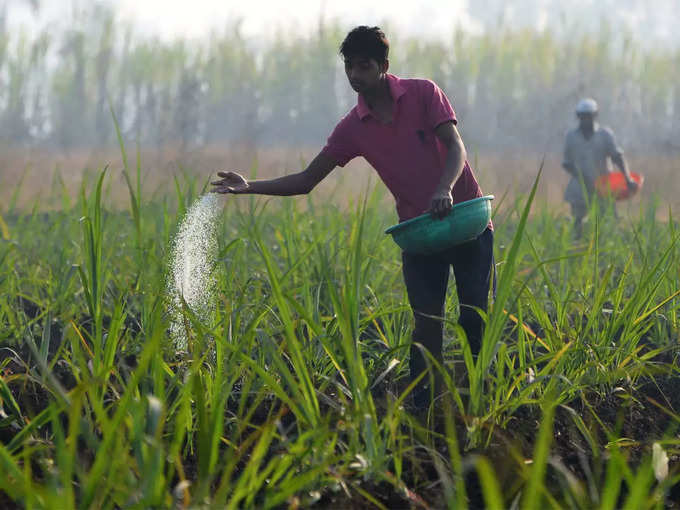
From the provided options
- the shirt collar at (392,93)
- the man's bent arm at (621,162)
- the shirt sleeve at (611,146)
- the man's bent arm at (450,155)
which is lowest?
the man's bent arm at (621,162)

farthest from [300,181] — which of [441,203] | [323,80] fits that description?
[323,80]

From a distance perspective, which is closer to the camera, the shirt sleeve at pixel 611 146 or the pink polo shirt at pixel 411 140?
the pink polo shirt at pixel 411 140

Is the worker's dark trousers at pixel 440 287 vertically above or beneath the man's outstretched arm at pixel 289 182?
beneath

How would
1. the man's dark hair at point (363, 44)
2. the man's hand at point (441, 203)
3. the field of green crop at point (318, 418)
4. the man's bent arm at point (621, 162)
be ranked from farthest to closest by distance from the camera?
1. the man's bent arm at point (621, 162)
2. the man's dark hair at point (363, 44)
3. the man's hand at point (441, 203)
4. the field of green crop at point (318, 418)

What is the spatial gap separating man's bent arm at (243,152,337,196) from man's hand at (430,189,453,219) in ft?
1.90

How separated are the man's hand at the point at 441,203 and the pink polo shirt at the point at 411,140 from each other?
27 cm

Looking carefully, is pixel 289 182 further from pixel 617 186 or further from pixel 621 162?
pixel 621 162

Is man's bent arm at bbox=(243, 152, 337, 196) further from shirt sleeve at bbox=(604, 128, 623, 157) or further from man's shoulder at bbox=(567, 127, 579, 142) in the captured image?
man's shoulder at bbox=(567, 127, 579, 142)

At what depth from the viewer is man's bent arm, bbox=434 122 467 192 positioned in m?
2.23

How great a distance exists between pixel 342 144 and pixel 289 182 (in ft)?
0.75

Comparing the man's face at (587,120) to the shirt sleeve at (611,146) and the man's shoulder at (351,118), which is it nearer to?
the shirt sleeve at (611,146)

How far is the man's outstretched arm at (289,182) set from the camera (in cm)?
254

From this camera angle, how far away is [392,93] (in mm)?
2418

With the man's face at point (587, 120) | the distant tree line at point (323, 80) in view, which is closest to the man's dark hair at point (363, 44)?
the man's face at point (587, 120)
